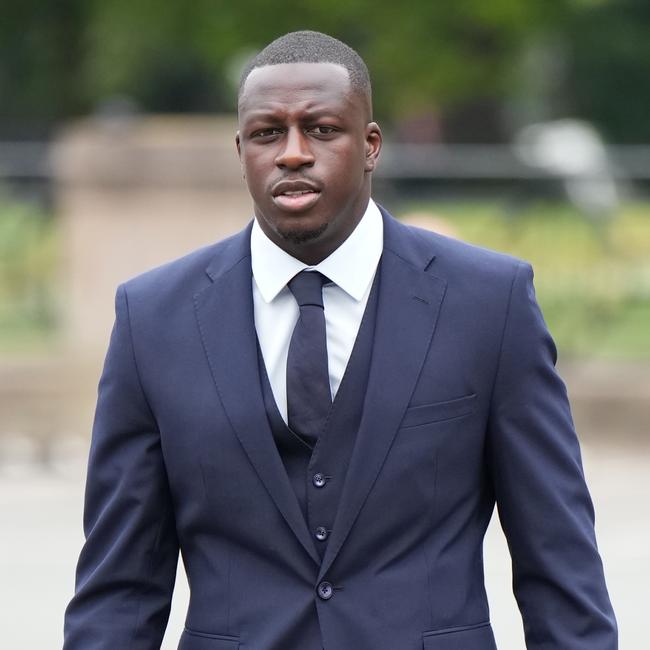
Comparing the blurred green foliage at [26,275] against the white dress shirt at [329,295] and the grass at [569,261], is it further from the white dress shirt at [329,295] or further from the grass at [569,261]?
the white dress shirt at [329,295]

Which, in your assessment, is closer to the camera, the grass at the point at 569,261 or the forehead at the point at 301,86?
the forehead at the point at 301,86

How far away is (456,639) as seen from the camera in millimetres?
3281

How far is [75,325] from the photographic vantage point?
1288 centimetres

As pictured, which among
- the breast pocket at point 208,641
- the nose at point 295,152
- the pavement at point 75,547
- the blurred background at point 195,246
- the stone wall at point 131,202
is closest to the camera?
the nose at point 295,152

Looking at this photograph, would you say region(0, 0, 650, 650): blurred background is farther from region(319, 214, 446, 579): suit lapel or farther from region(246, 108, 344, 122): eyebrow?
region(246, 108, 344, 122): eyebrow

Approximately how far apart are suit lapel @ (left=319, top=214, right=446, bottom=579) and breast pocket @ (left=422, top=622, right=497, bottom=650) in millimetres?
229

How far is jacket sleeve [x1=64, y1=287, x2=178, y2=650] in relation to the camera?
134 inches

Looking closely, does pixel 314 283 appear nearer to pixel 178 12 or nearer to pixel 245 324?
pixel 245 324

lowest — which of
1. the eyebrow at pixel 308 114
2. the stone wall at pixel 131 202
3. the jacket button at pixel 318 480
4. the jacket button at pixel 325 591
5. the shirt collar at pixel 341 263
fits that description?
the jacket button at pixel 325 591

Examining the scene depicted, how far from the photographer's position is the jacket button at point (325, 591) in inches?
130

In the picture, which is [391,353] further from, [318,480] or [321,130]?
[321,130]

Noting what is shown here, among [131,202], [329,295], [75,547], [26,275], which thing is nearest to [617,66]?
[131,202]

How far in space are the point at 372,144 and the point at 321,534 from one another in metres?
0.74

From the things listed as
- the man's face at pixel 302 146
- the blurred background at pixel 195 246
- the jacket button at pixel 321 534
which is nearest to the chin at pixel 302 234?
the man's face at pixel 302 146
